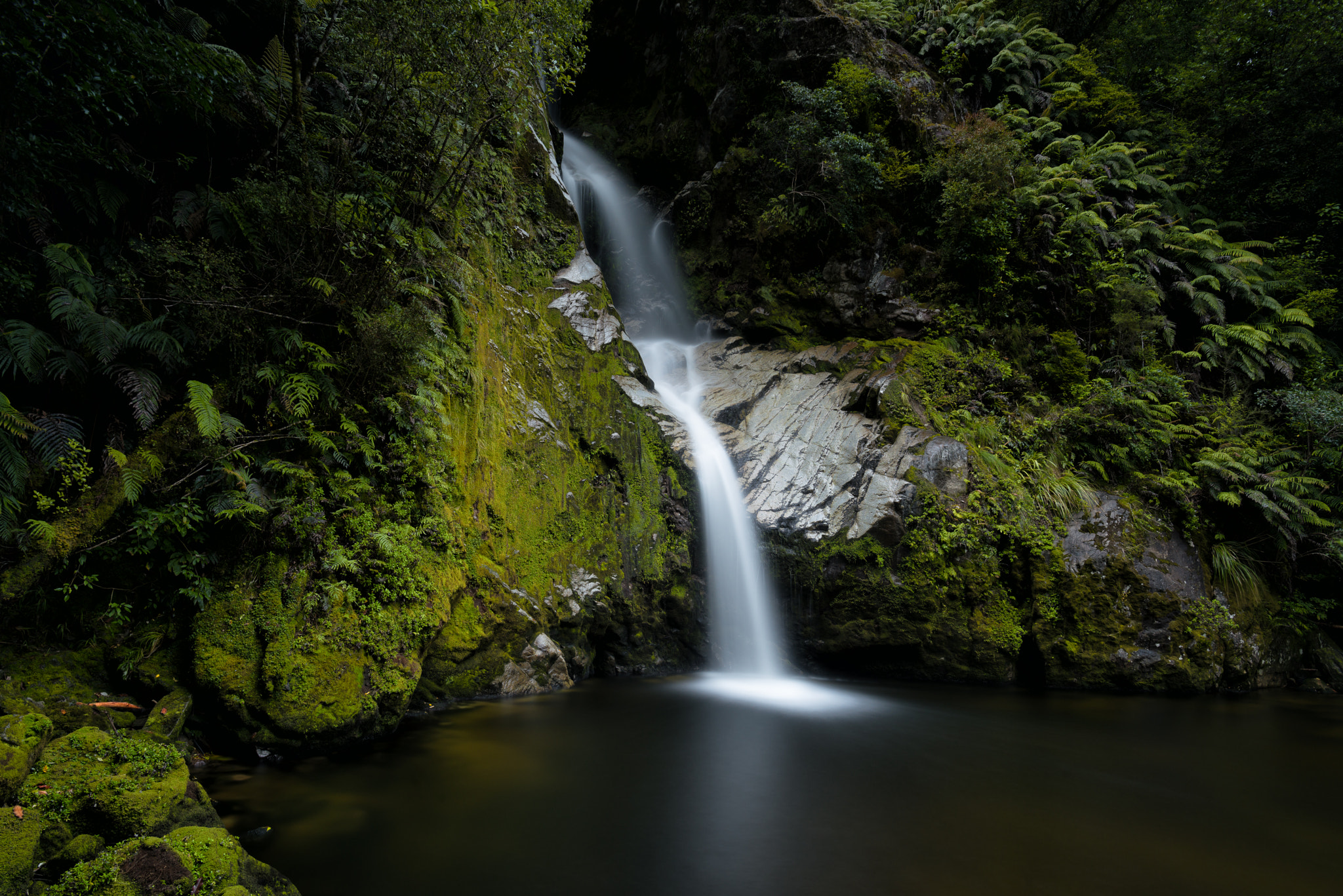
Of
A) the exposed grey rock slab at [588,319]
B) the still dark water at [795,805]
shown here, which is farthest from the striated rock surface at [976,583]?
the exposed grey rock slab at [588,319]

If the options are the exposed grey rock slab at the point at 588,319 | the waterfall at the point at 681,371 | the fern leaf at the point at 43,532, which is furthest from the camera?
the exposed grey rock slab at the point at 588,319

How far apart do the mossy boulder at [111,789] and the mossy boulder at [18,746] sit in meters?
0.04

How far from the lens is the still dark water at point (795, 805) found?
329 cm

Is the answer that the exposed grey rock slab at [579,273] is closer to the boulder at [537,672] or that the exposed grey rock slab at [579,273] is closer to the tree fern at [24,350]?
the boulder at [537,672]

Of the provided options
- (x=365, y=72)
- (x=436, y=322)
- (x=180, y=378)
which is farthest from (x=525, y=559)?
(x=365, y=72)

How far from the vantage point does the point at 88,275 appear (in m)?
4.23

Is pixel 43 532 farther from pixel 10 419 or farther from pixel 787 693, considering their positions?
pixel 787 693

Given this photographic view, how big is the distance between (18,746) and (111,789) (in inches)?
20.5

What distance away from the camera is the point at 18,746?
103 inches

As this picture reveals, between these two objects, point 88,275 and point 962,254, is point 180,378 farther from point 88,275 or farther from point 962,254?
point 962,254

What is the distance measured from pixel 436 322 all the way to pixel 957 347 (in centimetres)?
921

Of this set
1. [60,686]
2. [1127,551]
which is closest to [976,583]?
[1127,551]

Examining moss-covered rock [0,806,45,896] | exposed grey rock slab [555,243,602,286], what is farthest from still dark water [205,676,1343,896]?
exposed grey rock slab [555,243,602,286]

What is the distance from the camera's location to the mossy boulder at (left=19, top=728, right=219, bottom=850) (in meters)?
2.46
